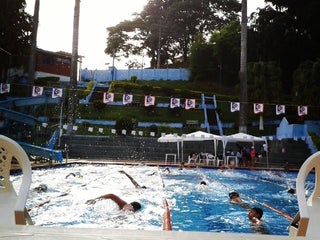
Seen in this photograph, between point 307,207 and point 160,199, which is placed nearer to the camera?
point 307,207

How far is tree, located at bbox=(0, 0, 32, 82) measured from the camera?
28.2 m

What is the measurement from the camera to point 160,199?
424 inches

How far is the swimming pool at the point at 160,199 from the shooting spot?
7.76 meters

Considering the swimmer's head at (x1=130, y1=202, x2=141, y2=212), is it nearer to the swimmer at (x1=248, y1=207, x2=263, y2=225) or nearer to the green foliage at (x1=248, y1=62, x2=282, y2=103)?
the swimmer at (x1=248, y1=207, x2=263, y2=225)

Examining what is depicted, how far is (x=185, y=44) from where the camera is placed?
185ft

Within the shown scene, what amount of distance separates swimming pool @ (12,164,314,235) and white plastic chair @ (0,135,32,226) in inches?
157

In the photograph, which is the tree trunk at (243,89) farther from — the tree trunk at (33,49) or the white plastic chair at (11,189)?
the white plastic chair at (11,189)

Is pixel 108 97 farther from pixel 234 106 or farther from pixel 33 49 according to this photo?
pixel 234 106

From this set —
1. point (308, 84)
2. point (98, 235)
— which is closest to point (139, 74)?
point (308, 84)

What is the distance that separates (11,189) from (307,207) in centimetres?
242

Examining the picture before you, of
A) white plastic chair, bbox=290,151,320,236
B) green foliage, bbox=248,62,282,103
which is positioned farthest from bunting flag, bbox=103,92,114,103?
white plastic chair, bbox=290,151,320,236

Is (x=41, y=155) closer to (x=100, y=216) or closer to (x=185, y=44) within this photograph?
(x=100, y=216)

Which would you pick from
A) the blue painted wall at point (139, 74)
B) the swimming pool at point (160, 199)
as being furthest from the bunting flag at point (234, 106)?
the blue painted wall at point (139, 74)

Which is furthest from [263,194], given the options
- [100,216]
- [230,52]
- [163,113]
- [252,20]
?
[230,52]
